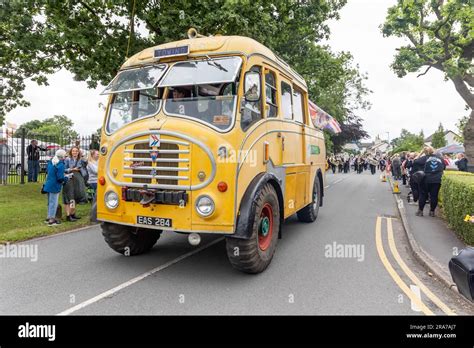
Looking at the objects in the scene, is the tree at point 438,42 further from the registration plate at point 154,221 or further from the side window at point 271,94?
the registration plate at point 154,221

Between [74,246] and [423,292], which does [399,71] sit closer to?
[423,292]

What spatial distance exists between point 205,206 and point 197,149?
745mm

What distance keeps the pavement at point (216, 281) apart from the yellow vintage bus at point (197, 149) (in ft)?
1.60

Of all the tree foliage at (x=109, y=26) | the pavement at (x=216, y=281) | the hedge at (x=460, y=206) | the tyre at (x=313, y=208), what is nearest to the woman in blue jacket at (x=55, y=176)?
the pavement at (x=216, y=281)

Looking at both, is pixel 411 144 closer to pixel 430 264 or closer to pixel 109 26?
pixel 109 26

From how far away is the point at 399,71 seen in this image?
62.8 feet

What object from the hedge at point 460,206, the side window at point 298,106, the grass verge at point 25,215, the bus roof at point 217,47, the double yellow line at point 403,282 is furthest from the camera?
the grass verge at point 25,215

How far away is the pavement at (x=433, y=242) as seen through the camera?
5328 mm

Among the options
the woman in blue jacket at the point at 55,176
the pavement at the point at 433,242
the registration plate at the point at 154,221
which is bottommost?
the pavement at the point at 433,242

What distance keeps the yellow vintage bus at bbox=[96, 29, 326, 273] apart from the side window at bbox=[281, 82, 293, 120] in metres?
0.35

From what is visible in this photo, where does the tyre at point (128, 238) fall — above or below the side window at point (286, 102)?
below

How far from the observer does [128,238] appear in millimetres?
5559
